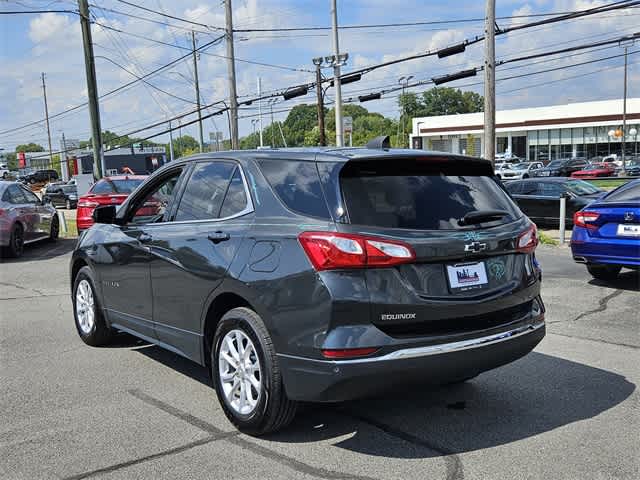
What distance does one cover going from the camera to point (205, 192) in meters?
4.90

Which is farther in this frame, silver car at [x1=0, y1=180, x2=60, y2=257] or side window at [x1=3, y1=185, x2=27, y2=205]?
side window at [x1=3, y1=185, x2=27, y2=205]

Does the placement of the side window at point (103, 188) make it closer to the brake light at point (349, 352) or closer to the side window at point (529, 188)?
the side window at point (529, 188)

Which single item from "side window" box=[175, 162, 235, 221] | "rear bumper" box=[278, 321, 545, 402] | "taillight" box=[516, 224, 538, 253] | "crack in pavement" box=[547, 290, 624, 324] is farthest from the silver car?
"taillight" box=[516, 224, 538, 253]

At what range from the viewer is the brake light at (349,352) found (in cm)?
361

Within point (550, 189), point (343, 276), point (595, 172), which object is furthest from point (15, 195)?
point (595, 172)

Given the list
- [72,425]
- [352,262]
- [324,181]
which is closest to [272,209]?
[324,181]

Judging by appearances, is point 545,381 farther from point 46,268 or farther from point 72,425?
point 46,268

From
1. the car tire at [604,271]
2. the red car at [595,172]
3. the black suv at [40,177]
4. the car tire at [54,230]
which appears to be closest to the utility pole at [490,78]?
the car tire at [604,271]

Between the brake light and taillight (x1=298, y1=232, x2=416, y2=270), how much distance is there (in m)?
0.45

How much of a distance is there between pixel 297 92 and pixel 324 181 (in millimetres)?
30356

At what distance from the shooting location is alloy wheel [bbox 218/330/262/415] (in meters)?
4.13

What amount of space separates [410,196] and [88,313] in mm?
3876

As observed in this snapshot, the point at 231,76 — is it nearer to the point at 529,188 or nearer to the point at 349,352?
the point at 529,188

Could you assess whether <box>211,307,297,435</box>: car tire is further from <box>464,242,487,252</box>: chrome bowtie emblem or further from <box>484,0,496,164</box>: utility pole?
<box>484,0,496,164</box>: utility pole
